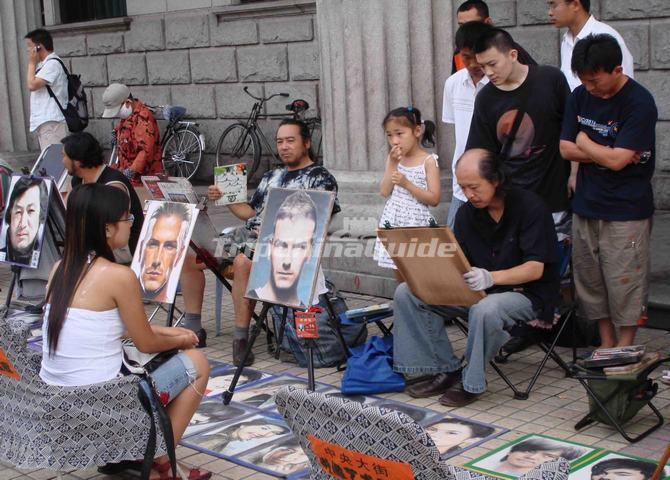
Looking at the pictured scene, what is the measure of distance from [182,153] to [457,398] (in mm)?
9112

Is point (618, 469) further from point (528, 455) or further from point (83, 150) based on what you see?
point (83, 150)

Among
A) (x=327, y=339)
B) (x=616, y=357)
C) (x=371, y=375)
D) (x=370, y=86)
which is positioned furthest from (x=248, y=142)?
(x=616, y=357)

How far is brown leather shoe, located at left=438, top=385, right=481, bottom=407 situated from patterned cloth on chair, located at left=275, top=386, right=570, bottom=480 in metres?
2.35

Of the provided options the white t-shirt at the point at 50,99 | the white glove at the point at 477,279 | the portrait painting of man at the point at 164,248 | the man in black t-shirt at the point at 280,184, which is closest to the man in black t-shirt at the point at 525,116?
the white glove at the point at 477,279

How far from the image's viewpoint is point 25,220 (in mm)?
7820

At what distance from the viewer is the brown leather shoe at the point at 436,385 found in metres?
5.57

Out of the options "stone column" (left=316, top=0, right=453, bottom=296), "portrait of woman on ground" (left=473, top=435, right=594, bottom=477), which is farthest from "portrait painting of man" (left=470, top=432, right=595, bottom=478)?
"stone column" (left=316, top=0, right=453, bottom=296)

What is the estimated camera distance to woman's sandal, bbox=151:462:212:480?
4508 mm

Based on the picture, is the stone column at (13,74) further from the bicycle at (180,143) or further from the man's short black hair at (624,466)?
the man's short black hair at (624,466)

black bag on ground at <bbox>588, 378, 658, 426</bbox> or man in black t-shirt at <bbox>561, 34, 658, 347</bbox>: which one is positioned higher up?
man in black t-shirt at <bbox>561, 34, 658, 347</bbox>

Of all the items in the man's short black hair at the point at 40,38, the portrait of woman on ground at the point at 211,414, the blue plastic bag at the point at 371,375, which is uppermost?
the man's short black hair at the point at 40,38

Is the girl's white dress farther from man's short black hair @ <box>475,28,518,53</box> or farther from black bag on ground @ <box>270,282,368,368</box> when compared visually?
man's short black hair @ <box>475,28,518,53</box>

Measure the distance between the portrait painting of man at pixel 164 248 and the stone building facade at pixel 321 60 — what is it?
201 cm

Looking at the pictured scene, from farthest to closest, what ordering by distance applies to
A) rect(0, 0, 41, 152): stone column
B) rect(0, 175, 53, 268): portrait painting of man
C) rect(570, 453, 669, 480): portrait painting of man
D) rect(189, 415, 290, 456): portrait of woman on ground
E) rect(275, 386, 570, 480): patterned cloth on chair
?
rect(0, 0, 41, 152): stone column < rect(0, 175, 53, 268): portrait painting of man < rect(189, 415, 290, 456): portrait of woman on ground < rect(570, 453, 669, 480): portrait painting of man < rect(275, 386, 570, 480): patterned cloth on chair
